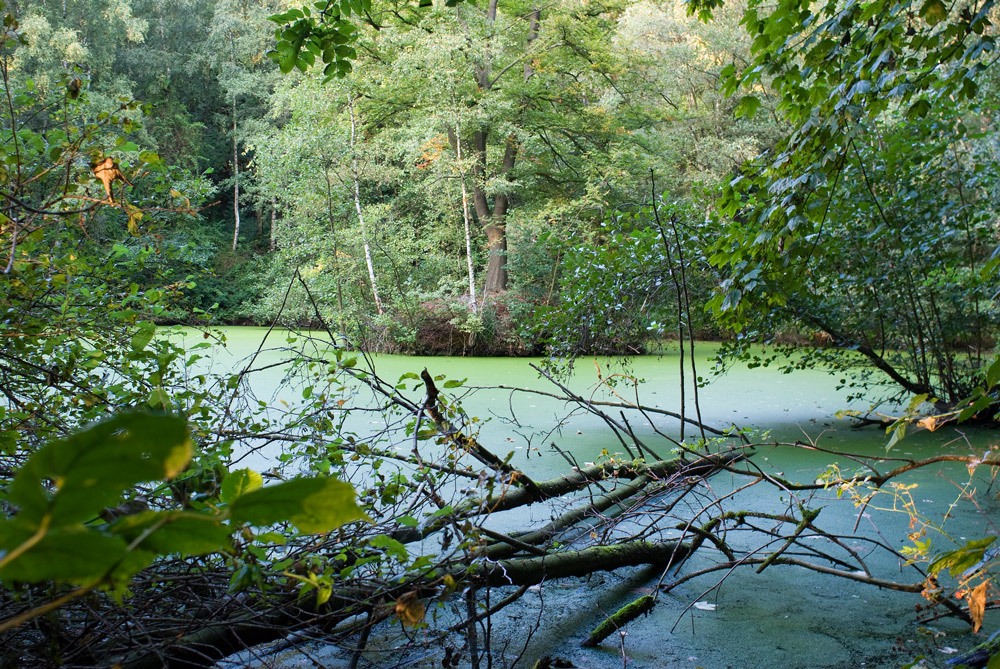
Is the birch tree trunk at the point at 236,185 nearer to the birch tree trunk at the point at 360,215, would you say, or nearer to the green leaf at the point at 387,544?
the birch tree trunk at the point at 360,215

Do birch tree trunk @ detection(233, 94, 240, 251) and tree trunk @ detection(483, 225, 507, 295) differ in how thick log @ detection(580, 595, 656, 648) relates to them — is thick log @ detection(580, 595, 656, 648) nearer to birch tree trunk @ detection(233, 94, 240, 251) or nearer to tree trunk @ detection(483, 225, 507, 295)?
tree trunk @ detection(483, 225, 507, 295)

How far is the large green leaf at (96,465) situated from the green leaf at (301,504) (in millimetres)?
44

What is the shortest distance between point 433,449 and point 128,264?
1977mm

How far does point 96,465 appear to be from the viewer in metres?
0.24

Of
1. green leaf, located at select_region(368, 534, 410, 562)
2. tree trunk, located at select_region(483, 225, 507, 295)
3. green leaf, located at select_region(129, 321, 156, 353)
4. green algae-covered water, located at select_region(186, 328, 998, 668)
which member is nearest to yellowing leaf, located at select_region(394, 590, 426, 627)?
green leaf, located at select_region(368, 534, 410, 562)

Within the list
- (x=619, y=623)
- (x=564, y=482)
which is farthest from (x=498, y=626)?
(x=564, y=482)

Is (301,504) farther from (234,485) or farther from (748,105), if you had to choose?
(748,105)

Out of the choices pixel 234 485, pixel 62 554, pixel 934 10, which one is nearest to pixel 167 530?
pixel 62 554

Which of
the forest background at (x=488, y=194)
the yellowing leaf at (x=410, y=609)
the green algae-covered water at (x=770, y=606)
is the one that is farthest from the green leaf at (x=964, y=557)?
the yellowing leaf at (x=410, y=609)

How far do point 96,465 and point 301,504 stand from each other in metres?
0.08

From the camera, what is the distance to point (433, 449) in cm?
409

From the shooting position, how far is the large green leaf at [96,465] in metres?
0.23

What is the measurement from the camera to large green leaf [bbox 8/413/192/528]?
0.23m

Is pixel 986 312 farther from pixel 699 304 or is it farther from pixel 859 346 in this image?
pixel 699 304
